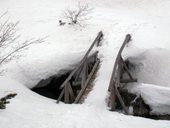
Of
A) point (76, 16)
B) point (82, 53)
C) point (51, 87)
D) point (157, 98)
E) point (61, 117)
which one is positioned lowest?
point (51, 87)

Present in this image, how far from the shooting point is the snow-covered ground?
7836mm

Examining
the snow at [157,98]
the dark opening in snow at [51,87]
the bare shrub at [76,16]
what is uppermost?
the bare shrub at [76,16]

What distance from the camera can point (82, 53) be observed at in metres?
12.3

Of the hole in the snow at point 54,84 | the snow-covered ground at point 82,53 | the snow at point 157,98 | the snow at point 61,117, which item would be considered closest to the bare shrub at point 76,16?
the snow-covered ground at point 82,53

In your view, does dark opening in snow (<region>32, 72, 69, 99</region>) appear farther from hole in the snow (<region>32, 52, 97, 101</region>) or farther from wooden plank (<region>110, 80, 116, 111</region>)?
wooden plank (<region>110, 80, 116, 111</region>)

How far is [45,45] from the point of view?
13133 millimetres

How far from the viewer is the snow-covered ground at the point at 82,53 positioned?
7836 mm

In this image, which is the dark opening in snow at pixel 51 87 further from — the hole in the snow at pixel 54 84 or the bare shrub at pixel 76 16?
the bare shrub at pixel 76 16

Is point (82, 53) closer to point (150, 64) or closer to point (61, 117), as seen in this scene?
point (150, 64)

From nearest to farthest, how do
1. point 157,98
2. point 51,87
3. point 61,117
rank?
point 61,117 → point 157,98 → point 51,87

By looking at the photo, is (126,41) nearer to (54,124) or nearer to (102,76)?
(102,76)

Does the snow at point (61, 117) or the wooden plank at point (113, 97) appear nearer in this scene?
the snow at point (61, 117)

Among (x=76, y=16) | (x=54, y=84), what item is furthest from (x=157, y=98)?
(x=76, y=16)

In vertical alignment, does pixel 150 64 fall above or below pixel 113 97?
above
